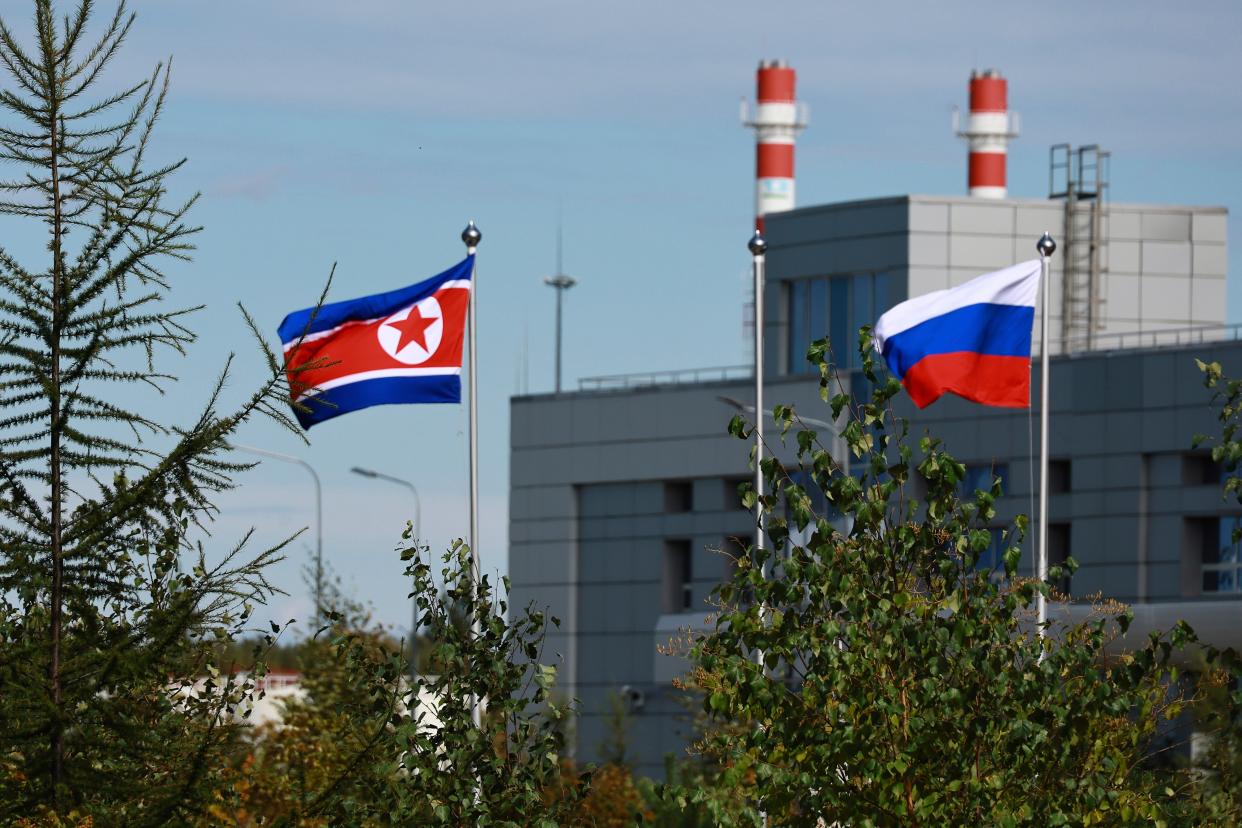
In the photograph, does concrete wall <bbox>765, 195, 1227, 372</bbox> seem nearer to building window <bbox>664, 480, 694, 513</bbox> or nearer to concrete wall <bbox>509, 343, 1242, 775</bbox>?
concrete wall <bbox>509, 343, 1242, 775</bbox>

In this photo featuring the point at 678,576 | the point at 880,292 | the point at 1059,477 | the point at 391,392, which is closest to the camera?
the point at 391,392

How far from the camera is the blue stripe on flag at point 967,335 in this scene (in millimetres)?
22406

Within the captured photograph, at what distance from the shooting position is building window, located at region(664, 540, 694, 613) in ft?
241

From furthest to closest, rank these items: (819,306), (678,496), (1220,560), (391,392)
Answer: (678,496), (819,306), (1220,560), (391,392)

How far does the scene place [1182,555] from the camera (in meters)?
61.0

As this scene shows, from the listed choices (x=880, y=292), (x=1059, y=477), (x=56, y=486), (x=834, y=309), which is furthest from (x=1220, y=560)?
(x=56, y=486)

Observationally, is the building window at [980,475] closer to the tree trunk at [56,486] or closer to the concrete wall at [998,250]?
the concrete wall at [998,250]

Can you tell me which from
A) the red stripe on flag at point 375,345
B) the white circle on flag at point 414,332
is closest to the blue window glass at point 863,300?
the red stripe on flag at point 375,345

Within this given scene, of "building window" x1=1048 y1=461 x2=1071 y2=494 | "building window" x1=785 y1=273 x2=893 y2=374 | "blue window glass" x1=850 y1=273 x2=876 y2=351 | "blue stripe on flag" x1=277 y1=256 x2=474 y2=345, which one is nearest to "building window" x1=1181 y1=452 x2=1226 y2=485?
"building window" x1=1048 y1=461 x2=1071 y2=494

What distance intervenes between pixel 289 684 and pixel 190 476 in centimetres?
5166

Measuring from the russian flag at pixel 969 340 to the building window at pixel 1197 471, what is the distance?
127 ft

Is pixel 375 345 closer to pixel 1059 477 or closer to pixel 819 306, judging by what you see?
pixel 1059 477

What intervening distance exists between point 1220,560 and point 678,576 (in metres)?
18.7

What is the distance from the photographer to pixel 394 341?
22.0 metres
